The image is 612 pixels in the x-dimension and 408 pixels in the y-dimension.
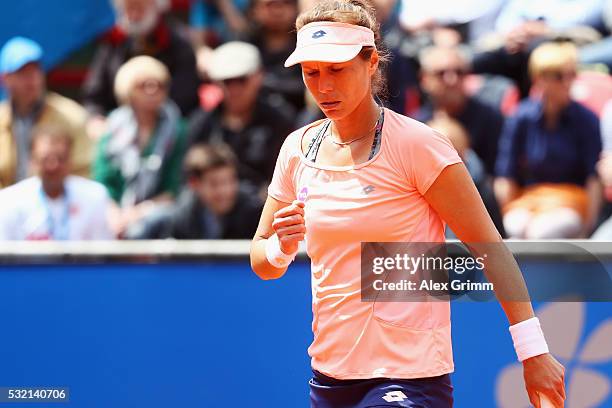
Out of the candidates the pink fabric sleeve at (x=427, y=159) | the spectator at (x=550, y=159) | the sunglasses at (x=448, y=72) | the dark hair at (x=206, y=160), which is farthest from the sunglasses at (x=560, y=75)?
the pink fabric sleeve at (x=427, y=159)

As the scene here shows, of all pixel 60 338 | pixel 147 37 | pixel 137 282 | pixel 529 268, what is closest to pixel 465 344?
pixel 529 268

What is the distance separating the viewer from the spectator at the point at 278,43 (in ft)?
20.0

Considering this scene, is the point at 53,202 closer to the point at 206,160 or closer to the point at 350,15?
the point at 206,160

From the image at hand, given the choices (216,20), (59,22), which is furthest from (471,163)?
(59,22)

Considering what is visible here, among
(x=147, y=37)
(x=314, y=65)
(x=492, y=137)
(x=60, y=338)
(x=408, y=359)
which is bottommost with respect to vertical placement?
(x=408, y=359)

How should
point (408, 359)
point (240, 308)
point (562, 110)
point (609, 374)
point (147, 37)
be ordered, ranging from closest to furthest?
point (408, 359)
point (609, 374)
point (240, 308)
point (562, 110)
point (147, 37)

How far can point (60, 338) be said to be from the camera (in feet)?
14.7

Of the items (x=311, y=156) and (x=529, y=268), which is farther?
(x=529, y=268)

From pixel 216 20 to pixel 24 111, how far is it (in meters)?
1.39

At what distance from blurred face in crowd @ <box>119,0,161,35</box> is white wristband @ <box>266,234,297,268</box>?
3812 millimetres

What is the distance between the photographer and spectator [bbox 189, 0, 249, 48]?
6686 mm

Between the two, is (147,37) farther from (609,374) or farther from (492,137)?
(609,374)

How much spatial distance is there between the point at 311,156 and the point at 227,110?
10.1ft
